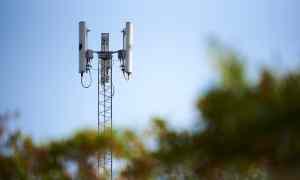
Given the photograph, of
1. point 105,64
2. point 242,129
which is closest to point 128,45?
point 105,64

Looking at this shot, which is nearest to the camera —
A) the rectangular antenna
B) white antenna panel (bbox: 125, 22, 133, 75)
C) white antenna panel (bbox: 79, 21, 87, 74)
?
white antenna panel (bbox: 125, 22, 133, 75)

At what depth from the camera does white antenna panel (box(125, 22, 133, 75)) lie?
2367cm

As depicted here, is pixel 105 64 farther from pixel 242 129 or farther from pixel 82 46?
pixel 242 129

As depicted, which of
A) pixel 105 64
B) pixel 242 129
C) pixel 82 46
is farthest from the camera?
pixel 105 64

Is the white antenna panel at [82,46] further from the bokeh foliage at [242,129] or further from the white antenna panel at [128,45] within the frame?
the bokeh foliage at [242,129]

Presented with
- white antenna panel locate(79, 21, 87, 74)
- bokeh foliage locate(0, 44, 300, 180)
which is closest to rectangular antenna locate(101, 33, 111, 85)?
white antenna panel locate(79, 21, 87, 74)

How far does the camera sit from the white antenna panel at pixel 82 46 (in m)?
24.0

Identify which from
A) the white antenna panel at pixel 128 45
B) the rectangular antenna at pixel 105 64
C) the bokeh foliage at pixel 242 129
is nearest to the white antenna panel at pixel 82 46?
the rectangular antenna at pixel 105 64

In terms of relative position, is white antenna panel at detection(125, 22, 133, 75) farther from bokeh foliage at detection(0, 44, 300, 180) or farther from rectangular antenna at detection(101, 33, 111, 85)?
bokeh foliage at detection(0, 44, 300, 180)

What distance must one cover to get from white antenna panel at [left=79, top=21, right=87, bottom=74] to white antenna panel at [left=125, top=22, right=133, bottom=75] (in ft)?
5.00

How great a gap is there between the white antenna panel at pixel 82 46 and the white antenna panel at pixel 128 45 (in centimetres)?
152

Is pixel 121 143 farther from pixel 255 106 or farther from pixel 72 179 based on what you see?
pixel 255 106

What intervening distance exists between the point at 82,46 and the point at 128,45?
1.70 m

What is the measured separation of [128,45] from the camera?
942 inches
